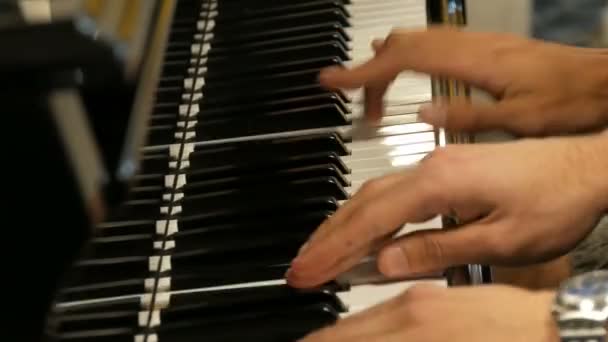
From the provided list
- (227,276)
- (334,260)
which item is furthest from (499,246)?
(227,276)

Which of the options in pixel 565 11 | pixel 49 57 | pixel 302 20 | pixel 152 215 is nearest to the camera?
pixel 49 57

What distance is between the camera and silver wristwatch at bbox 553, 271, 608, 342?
762mm

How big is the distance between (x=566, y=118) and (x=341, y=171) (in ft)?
0.96

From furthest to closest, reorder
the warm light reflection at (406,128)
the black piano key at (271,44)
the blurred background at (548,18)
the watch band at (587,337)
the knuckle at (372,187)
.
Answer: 1. the blurred background at (548,18)
2. the black piano key at (271,44)
3. the warm light reflection at (406,128)
4. the knuckle at (372,187)
5. the watch band at (587,337)

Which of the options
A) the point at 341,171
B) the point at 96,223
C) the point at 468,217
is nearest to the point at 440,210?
the point at 468,217

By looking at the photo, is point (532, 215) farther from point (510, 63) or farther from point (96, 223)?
point (96, 223)

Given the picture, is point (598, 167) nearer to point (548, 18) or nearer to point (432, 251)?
point (432, 251)

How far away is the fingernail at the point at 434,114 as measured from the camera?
1.04m

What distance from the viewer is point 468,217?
0.88 m

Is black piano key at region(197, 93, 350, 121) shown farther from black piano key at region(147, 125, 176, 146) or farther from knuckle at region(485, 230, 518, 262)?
knuckle at region(485, 230, 518, 262)

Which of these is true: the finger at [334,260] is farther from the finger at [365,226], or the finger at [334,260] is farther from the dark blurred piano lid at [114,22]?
the dark blurred piano lid at [114,22]

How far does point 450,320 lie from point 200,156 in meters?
0.39

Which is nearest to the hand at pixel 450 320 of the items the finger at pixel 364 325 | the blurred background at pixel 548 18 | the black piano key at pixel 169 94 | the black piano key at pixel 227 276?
the finger at pixel 364 325

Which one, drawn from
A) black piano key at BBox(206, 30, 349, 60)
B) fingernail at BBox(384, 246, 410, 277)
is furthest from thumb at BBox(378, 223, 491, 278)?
black piano key at BBox(206, 30, 349, 60)
